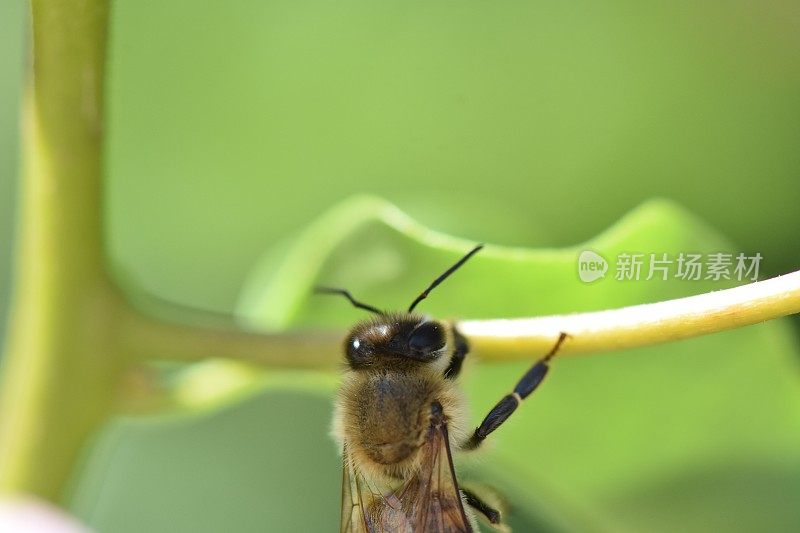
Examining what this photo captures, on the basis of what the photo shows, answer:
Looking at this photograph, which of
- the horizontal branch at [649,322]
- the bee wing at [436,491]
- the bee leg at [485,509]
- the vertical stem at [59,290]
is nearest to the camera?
the horizontal branch at [649,322]

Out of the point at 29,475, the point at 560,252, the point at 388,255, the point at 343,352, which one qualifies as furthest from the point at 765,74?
the point at 29,475

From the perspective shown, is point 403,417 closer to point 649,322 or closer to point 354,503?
point 354,503

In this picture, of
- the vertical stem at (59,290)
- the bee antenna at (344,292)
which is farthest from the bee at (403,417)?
the vertical stem at (59,290)

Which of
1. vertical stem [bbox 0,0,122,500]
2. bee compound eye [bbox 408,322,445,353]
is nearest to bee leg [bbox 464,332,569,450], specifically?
bee compound eye [bbox 408,322,445,353]

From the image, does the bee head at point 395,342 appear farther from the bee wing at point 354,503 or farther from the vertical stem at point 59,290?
the vertical stem at point 59,290

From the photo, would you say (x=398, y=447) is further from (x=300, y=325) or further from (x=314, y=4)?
(x=314, y=4)
